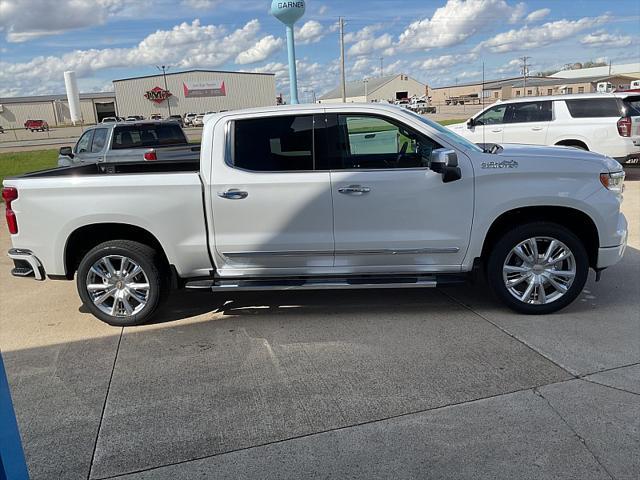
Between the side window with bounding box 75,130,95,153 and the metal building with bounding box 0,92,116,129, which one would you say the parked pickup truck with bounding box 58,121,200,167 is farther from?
the metal building with bounding box 0,92,116,129

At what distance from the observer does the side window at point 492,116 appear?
476 inches

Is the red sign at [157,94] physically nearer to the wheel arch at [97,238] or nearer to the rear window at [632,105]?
the rear window at [632,105]

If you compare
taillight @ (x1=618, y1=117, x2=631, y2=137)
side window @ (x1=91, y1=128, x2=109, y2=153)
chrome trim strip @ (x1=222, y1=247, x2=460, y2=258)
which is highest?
side window @ (x1=91, y1=128, x2=109, y2=153)

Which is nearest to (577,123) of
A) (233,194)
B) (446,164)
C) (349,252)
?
(446,164)

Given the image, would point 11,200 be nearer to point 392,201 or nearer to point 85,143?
point 392,201

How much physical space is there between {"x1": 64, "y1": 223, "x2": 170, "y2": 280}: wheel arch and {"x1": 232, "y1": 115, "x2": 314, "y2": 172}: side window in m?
1.07

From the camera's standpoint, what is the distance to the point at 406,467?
278 cm

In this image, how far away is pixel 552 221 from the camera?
187 inches

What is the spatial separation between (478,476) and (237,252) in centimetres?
272

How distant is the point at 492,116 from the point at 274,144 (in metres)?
8.98

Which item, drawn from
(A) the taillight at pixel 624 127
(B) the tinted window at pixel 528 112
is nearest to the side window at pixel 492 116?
(B) the tinted window at pixel 528 112

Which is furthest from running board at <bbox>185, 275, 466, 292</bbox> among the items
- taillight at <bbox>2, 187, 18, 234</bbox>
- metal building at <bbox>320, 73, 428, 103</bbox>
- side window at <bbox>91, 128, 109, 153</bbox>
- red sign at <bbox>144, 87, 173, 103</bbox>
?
metal building at <bbox>320, 73, 428, 103</bbox>

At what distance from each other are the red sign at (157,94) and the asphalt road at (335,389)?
247 ft

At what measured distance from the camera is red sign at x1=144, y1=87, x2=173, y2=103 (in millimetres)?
74688
